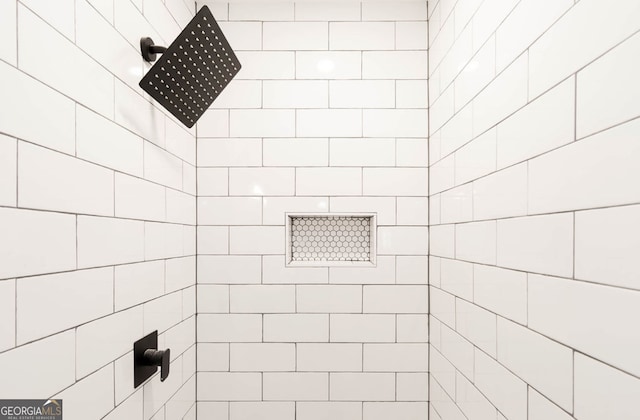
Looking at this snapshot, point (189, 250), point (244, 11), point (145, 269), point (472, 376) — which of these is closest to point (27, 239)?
point (145, 269)

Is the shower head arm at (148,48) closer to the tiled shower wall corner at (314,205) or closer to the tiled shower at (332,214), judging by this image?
the tiled shower at (332,214)

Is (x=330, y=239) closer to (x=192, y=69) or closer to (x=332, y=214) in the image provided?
(x=332, y=214)

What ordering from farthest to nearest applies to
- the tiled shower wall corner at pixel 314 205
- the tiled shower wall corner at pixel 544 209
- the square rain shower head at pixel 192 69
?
1. the tiled shower wall corner at pixel 314 205
2. the square rain shower head at pixel 192 69
3. the tiled shower wall corner at pixel 544 209

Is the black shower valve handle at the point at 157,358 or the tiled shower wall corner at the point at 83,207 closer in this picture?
the tiled shower wall corner at the point at 83,207

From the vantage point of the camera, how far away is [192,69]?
1041 mm

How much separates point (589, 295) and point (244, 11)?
4.94 ft

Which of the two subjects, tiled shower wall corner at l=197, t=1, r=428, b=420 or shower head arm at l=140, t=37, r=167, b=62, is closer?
shower head arm at l=140, t=37, r=167, b=62

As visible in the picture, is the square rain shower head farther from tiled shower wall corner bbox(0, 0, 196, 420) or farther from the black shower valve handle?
the black shower valve handle

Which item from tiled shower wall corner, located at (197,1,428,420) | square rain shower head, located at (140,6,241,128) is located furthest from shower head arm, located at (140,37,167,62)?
tiled shower wall corner, located at (197,1,428,420)

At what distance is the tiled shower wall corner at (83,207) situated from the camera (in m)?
0.60

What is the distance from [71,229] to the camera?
74 cm

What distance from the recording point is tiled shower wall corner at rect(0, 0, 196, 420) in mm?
604

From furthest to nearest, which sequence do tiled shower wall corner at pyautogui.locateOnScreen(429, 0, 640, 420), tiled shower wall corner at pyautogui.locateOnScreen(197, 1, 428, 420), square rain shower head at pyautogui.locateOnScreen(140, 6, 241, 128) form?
1. tiled shower wall corner at pyautogui.locateOnScreen(197, 1, 428, 420)
2. square rain shower head at pyautogui.locateOnScreen(140, 6, 241, 128)
3. tiled shower wall corner at pyautogui.locateOnScreen(429, 0, 640, 420)

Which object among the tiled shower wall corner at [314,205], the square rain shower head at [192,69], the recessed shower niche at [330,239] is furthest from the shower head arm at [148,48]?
the recessed shower niche at [330,239]
